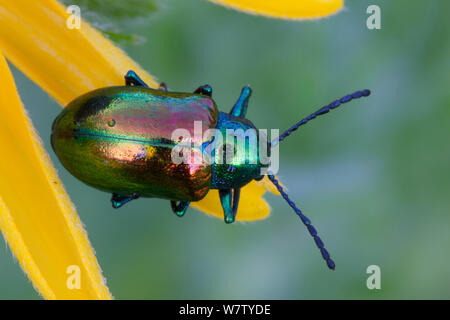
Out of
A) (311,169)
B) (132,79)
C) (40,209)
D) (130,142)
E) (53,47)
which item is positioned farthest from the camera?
(311,169)

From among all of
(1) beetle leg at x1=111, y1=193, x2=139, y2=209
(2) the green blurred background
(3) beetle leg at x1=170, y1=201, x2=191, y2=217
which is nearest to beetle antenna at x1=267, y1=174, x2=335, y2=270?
(2) the green blurred background

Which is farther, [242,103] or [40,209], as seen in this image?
[242,103]

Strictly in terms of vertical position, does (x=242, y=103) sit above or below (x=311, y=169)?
above

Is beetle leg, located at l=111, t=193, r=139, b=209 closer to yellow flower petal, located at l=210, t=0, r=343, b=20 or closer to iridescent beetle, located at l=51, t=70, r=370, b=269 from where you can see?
iridescent beetle, located at l=51, t=70, r=370, b=269

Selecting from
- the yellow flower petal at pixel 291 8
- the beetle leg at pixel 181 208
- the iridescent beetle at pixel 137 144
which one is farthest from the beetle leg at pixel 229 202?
the yellow flower petal at pixel 291 8

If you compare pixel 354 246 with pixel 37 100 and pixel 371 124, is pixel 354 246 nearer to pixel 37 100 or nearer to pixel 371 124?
pixel 371 124

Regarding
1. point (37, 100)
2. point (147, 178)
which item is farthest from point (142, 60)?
point (147, 178)

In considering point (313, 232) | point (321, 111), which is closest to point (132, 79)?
point (321, 111)

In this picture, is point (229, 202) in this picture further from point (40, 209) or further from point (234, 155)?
point (40, 209)
